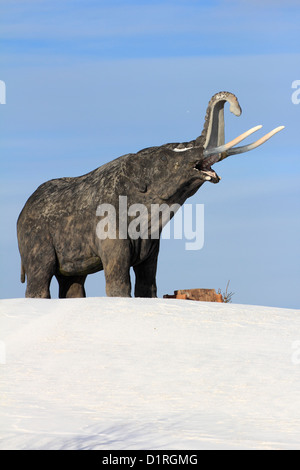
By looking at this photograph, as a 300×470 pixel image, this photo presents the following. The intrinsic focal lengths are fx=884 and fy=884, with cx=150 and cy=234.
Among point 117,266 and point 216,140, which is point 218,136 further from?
point 117,266

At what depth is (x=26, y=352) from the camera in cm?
1120

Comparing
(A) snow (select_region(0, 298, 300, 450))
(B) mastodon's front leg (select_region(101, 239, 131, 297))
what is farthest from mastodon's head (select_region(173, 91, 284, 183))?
(A) snow (select_region(0, 298, 300, 450))

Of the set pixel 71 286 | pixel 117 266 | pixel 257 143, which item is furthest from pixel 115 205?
pixel 257 143

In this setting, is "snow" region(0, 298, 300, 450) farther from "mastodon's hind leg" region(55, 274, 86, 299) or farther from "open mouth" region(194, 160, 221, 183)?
"mastodon's hind leg" region(55, 274, 86, 299)

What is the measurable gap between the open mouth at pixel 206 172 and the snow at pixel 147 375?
214 centimetres

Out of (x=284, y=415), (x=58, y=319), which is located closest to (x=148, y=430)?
(x=284, y=415)

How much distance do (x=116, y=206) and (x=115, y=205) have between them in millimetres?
25

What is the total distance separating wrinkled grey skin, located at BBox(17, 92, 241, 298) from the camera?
46.9 ft

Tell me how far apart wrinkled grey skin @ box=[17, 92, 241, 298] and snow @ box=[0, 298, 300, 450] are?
1.51 meters

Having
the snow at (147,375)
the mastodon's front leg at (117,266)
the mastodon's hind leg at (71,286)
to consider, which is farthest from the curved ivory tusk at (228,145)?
the mastodon's hind leg at (71,286)

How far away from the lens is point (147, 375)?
10352mm
